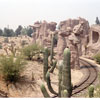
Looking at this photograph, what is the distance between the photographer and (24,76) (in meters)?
14.4

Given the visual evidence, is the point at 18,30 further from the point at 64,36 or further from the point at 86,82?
the point at 86,82

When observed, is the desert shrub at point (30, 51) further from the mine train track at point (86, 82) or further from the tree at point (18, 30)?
the tree at point (18, 30)

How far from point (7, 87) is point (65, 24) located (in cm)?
3471

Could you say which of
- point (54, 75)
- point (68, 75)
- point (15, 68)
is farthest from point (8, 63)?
point (68, 75)

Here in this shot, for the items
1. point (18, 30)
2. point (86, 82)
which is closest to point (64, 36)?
point (86, 82)

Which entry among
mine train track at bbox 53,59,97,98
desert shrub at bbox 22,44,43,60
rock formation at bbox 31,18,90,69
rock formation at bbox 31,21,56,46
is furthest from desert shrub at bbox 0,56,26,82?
rock formation at bbox 31,21,56,46

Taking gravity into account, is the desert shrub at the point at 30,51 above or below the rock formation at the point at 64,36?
below

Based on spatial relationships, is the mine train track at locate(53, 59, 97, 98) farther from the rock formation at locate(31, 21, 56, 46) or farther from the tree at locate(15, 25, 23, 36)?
the tree at locate(15, 25, 23, 36)

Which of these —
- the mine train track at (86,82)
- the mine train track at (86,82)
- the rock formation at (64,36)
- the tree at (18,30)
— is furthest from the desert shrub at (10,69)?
the tree at (18,30)

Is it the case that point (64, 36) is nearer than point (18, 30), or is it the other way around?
point (64, 36)

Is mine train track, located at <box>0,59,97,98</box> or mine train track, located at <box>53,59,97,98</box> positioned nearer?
mine train track, located at <box>0,59,97,98</box>

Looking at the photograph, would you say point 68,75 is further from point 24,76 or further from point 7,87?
point 24,76

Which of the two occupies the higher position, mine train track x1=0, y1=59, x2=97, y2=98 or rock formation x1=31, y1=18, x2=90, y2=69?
rock formation x1=31, y1=18, x2=90, y2=69

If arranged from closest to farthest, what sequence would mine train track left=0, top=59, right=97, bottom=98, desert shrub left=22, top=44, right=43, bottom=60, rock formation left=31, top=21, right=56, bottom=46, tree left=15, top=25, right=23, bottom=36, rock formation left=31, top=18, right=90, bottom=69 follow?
mine train track left=0, top=59, right=97, bottom=98, rock formation left=31, top=18, right=90, bottom=69, desert shrub left=22, top=44, right=43, bottom=60, rock formation left=31, top=21, right=56, bottom=46, tree left=15, top=25, right=23, bottom=36
